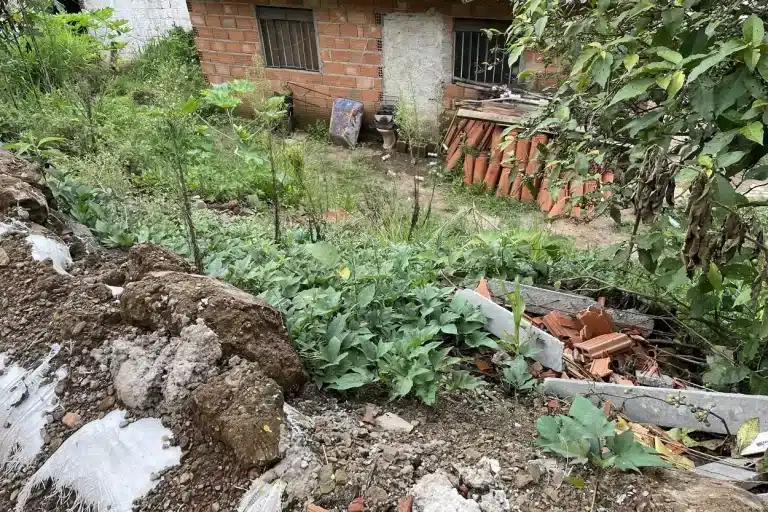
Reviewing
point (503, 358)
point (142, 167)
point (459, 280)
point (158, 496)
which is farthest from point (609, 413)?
point (142, 167)

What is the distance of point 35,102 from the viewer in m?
5.43

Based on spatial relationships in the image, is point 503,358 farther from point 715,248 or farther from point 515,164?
point 515,164

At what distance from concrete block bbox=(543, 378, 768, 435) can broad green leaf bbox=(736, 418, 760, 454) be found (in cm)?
14

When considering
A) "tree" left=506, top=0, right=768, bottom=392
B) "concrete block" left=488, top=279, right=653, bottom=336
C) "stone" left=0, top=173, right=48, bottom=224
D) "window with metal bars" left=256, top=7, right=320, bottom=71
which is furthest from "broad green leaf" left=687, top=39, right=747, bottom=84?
"window with metal bars" left=256, top=7, right=320, bottom=71

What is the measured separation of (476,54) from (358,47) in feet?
5.77

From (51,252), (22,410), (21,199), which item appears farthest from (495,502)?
(21,199)

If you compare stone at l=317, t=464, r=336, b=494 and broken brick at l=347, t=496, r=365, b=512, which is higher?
stone at l=317, t=464, r=336, b=494

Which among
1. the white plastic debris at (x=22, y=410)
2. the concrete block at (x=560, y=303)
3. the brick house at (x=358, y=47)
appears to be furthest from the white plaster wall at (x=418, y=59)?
the white plastic debris at (x=22, y=410)

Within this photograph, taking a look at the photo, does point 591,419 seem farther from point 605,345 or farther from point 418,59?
point 418,59

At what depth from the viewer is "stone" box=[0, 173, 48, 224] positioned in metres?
2.50

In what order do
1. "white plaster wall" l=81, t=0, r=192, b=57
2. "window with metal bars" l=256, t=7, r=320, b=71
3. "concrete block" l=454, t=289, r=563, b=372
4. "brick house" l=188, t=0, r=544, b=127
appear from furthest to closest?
"white plaster wall" l=81, t=0, r=192, b=57 → "window with metal bars" l=256, t=7, r=320, b=71 → "brick house" l=188, t=0, r=544, b=127 → "concrete block" l=454, t=289, r=563, b=372

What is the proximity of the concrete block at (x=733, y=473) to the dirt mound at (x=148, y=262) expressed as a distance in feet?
6.36

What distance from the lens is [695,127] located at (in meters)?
1.74

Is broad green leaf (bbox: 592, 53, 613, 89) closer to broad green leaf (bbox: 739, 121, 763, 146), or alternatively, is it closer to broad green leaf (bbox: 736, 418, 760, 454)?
broad green leaf (bbox: 739, 121, 763, 146)
